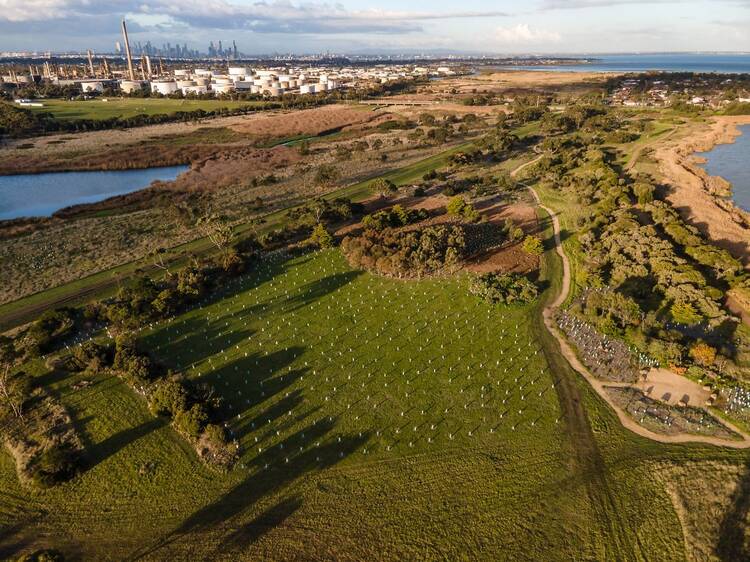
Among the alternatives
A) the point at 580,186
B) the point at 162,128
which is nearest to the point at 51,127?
the point at 162,128

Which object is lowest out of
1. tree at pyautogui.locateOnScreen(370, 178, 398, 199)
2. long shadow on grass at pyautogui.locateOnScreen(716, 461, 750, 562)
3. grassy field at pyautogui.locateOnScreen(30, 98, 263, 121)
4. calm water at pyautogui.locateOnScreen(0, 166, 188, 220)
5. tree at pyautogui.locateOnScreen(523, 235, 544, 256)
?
calm water at pyautogui.locateOnScreen(0, 166, 188, 220)

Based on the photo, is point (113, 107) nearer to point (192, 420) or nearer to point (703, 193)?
point (192, 420)

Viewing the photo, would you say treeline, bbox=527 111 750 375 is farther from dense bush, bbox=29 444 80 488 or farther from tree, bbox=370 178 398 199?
dense bush, bbox=29 444 80 488

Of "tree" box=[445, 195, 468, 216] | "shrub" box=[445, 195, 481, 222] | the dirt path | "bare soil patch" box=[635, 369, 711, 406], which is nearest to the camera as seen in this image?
the dirt path

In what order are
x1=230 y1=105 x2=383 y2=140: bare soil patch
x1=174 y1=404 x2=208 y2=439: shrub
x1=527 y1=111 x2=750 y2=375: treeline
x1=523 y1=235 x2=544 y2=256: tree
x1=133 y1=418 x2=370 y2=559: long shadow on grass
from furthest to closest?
1. x1=230 y1=105 x2=383 y2=140: bare soil patch
2. x1=523 y1=235 x2=544 y2=256: tree
3. x1=527 y1=111 x2=750 y2=375: treeline
4. x1=174 y1=404 x2=208 y2=439: shrub
5. x1=133 y1=418 x2=370 y2=559: long shadow on grass

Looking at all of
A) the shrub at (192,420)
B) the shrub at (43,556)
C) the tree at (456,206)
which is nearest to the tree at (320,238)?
the tree at (456,206)

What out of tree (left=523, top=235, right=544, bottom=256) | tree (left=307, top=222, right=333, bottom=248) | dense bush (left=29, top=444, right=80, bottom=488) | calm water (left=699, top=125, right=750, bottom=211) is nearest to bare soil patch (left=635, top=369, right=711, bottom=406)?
tree (left=523, top=235, right=544, bottom=256)

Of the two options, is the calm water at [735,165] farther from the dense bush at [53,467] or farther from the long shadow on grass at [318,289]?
the dense bush at [53,467]
